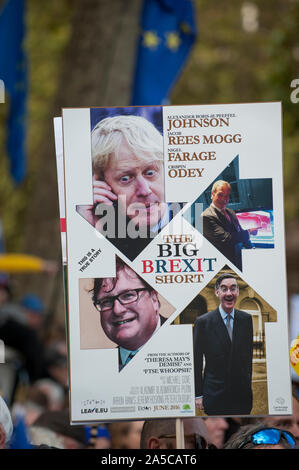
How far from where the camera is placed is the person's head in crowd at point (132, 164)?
7.23 feet

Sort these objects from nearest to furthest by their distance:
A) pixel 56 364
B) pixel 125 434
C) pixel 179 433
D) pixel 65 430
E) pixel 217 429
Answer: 1. pixel 179 433
2. pixel 217 429
3. pixel 65 430
4. pixel 125 434
5. pixel 56 364

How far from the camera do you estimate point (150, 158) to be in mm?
2230

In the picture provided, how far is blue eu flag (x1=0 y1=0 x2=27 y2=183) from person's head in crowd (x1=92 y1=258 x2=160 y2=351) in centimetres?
434

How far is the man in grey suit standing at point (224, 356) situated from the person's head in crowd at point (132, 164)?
0.30 m

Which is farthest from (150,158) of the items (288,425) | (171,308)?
(288,425)

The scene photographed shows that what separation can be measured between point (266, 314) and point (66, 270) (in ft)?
1.96

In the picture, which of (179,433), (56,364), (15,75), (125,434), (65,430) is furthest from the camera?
(15,75)

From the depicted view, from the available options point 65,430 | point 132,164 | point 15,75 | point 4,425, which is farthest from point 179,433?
point 15,75

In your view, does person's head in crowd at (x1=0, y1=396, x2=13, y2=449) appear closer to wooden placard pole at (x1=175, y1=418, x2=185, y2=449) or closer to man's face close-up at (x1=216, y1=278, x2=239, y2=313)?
wooden placard pole at (x1=175, y1=418, x2=185, y2=449)

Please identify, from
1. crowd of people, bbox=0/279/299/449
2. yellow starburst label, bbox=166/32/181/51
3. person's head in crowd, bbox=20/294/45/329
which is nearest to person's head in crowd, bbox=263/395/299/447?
crowd of people, bbox=0/279/299/449

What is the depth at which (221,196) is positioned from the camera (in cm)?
221

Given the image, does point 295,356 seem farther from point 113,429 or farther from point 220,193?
point 113,429

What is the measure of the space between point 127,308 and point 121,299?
0.10ft
